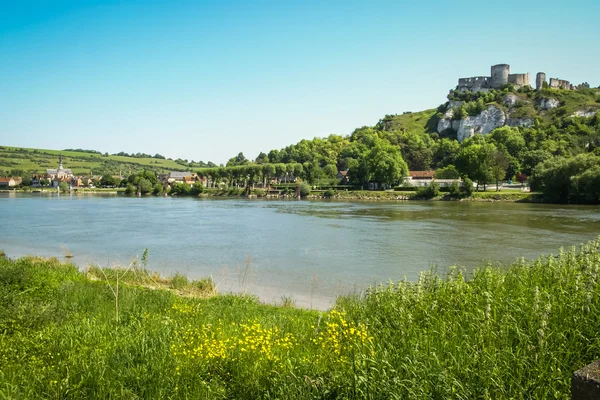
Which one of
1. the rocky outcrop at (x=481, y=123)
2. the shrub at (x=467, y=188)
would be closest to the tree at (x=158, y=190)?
the shrub at (x=467, y=188)

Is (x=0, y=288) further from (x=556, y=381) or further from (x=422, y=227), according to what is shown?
(x=422, y=227)

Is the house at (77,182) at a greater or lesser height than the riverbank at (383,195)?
greater

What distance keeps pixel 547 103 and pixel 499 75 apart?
99.4ft

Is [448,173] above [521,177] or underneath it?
above

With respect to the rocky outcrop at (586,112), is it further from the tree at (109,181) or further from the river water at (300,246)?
the tree at (109,181)

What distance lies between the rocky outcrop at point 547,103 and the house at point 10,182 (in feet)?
674

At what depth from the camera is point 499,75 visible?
186875 millimetres

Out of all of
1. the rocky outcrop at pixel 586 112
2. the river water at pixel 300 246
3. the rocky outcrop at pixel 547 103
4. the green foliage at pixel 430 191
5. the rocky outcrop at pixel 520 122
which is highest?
the rocky outcrop at pixel 547 103

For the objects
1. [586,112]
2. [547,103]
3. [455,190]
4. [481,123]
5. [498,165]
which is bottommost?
[455,190]

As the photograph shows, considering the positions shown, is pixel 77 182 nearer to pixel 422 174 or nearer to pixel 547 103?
pixel 422 174

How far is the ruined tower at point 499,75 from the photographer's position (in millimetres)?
185500

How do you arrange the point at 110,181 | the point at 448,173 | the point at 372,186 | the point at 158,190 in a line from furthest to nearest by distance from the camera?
1. the point at 110,181
2. the point at 158,190
3. the point at 372,186
4. the point at 448,173

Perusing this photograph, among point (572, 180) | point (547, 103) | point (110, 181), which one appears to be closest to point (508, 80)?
point (547, 103)

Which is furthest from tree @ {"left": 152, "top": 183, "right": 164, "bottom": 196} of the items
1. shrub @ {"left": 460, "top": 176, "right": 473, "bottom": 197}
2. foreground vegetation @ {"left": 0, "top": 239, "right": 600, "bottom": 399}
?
foreground vegetation @ {"left": 0, "top": 239, "right": 600, "bottom": 399}
